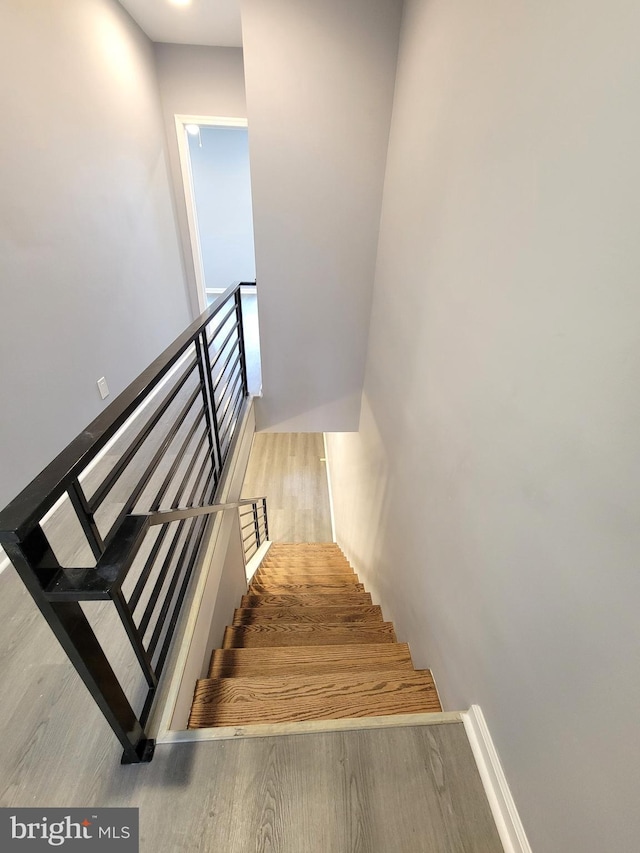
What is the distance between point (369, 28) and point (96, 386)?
2.51 m

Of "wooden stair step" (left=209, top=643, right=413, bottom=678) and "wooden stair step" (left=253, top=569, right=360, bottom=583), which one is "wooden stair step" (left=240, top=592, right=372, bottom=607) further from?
"wooden stair step" (left=209, top=643, right=413, bottom=678)

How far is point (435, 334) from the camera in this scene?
1.45 meters

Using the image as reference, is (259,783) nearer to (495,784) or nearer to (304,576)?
(495,784)

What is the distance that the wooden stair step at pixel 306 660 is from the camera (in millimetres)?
1591

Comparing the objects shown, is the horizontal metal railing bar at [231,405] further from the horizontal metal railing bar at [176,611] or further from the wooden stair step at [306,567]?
the wooden stair step at [306,567]

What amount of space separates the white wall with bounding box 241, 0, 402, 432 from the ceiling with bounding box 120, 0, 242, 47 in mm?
1052

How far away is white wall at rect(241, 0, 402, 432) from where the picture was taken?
1.94 metres

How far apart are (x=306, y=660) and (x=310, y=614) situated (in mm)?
695

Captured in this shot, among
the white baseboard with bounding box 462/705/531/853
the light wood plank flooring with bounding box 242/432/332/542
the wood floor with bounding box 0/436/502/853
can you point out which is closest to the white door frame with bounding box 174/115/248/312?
the light wood plank flooring with bounding box 242/432/332/542

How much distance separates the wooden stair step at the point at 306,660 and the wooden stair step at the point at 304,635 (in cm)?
25

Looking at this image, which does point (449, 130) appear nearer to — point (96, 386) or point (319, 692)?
point (319, 692)

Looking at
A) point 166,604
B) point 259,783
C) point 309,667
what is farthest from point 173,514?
point 309,667

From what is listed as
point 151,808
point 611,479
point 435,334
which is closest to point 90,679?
point 151,808

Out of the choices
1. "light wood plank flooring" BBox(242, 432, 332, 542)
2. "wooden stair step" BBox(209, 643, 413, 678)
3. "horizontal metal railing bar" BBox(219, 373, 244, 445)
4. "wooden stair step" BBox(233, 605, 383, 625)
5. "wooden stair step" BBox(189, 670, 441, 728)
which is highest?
"horizontal metal railing bar" BBox(219, 373, 244, 445)
